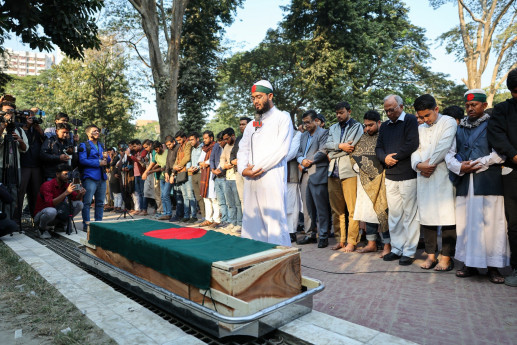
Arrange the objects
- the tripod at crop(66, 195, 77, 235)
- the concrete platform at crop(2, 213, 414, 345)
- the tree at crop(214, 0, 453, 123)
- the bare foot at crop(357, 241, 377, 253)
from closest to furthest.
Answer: the concrete platform at crop(2, 213, 414, 345) → the bare foot at crop(357, 241, 377, 253) → the tripod at crop(66, 195, 77, 235) → the tree at crop(214, 0, 453, 123)

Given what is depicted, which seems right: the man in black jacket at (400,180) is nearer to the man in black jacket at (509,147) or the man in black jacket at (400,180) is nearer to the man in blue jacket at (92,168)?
the man in black jacket at (509,147)

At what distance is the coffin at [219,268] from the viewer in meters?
2.59

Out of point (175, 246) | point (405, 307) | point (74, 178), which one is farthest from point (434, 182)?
point (74, 178)

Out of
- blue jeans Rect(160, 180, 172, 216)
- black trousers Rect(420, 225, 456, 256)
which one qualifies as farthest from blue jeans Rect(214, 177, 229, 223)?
black trousers Rect(420, 225, 456, 256)

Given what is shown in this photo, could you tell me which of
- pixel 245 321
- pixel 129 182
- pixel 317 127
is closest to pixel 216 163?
pixel 317 127

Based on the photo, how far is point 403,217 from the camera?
16.5 ft

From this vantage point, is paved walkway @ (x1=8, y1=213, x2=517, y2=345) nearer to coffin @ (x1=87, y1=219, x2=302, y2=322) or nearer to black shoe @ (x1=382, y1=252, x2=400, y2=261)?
black shoe @ (x1=382, y1=252, x2=400, y2=261)

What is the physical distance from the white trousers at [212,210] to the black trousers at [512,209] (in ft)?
19.5

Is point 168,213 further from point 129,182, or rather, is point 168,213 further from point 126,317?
point 126,317

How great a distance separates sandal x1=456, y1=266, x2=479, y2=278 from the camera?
4.21 m

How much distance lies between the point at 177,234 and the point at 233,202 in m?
4.36

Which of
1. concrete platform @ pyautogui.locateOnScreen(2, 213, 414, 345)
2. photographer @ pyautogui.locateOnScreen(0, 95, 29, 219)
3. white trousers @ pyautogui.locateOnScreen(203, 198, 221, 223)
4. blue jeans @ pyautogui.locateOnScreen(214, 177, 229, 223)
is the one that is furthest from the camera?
white trousers @ pyautogui.locateOnScreen(203, 198, 221, 223)

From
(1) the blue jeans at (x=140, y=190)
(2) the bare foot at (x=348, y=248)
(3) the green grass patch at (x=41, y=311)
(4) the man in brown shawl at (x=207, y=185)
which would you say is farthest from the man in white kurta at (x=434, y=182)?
(1) the blue jeans at (x=140, y=190)

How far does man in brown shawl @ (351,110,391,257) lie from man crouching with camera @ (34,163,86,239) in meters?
5.16
